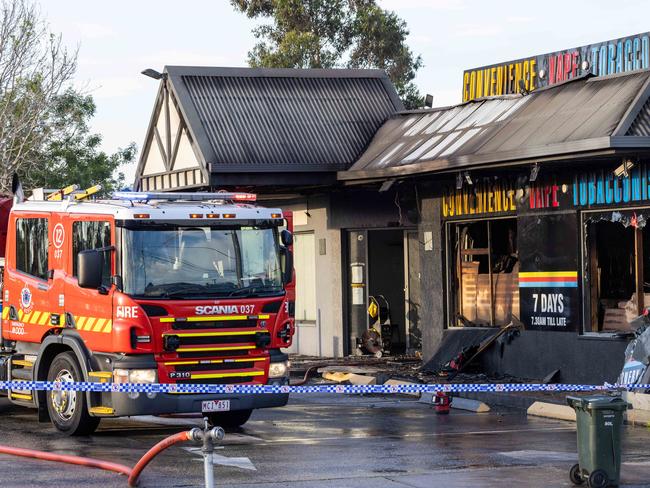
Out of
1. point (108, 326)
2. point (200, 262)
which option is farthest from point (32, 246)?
point (200, 262)

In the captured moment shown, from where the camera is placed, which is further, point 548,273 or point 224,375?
point 548,273

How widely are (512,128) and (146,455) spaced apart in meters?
11.1

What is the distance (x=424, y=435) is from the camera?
586 inches

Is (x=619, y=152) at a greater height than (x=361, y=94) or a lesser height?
lesser

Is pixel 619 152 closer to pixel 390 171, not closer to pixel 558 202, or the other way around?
pixel 558 202

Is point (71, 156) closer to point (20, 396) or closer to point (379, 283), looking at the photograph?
point (379, 283)

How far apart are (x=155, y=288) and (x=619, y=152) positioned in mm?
6892

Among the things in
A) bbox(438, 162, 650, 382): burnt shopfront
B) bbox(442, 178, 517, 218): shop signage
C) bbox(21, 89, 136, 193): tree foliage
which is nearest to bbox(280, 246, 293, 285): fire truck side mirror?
bbox(438, 162, 650, 382): burnt shopfront

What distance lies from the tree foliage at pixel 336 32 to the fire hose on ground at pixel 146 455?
40.0 meters

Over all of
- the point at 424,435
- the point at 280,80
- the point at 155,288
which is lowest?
the point at 424,435

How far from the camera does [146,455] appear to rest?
34.6ft

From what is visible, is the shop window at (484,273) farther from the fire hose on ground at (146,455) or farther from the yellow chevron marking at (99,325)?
the fire hose on ground at (146,455)

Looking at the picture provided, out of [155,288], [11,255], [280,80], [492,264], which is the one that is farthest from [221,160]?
[155,288]

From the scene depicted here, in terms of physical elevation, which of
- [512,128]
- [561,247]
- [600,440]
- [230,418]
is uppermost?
[512,128]
